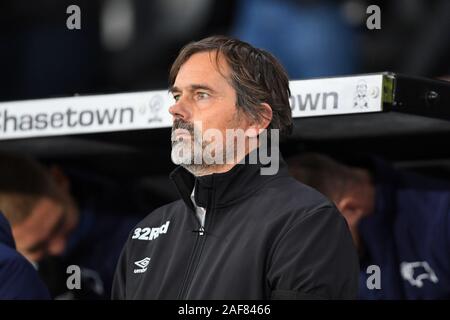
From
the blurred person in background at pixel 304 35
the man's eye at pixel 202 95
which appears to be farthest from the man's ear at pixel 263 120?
the blurred person in background at pixel 304 35

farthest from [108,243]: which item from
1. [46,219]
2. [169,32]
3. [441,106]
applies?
[169,32]

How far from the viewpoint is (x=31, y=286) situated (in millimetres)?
3395

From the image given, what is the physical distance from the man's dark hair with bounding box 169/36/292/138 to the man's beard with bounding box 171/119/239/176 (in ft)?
0.37

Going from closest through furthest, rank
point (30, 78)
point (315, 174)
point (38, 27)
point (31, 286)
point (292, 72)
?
point (31, 286) → point (315, 174) → point (292, 72) → point (30, 78) → point (38, 27)

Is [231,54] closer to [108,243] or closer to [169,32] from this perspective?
[108,243]

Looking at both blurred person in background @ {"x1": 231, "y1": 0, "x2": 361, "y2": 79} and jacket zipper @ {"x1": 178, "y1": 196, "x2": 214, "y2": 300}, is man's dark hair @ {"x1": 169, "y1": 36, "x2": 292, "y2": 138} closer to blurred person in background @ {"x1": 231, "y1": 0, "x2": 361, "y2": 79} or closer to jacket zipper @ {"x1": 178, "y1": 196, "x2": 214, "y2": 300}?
jacket zipper @ {"x1": 178, "y1": 196, "x2": 214, "y2": 300}

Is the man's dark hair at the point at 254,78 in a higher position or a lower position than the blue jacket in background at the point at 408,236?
higher

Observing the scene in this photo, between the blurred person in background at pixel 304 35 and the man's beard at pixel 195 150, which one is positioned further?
the blurred person in background at pixel 304 35

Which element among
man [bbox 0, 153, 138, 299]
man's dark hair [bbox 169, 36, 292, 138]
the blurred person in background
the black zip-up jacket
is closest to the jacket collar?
the black zip-up jacket

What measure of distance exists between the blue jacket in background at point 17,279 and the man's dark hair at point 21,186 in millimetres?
967

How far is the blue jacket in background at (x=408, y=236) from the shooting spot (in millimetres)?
3871

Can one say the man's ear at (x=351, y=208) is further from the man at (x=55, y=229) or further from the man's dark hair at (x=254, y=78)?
the man's dark hair at (x=254, y=78)
